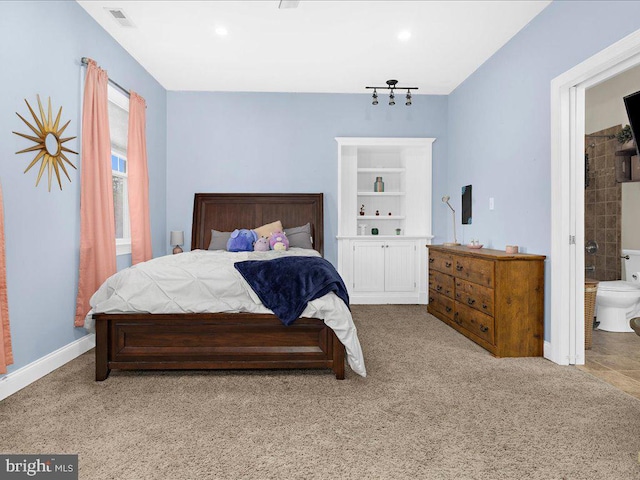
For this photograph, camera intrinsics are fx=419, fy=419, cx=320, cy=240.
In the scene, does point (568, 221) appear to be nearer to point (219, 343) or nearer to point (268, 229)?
point (219, 343)

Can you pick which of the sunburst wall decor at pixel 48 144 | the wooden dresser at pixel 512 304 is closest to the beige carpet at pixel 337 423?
the wooden dresser at pixel 512 304

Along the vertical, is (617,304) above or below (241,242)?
below

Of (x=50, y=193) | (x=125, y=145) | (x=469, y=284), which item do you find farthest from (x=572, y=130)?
(x=125, y=145)

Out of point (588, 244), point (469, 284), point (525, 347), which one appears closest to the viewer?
point (525, 347)

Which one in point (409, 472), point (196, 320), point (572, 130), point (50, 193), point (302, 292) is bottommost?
point (409, 472)

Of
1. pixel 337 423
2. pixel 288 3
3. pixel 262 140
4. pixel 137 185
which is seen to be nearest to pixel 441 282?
pixel 337 423

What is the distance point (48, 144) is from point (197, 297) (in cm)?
152

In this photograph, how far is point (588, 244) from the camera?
16.5ft

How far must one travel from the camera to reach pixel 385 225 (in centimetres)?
598

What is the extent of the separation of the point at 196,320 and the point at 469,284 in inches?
93.7

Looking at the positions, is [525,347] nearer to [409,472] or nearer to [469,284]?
[469,284]

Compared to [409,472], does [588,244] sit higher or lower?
higher

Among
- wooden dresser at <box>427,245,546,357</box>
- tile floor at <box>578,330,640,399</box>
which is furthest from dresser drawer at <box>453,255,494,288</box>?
tile floor at <box>578,330,640,399</box>

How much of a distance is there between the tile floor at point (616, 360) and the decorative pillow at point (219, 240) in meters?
3.69
